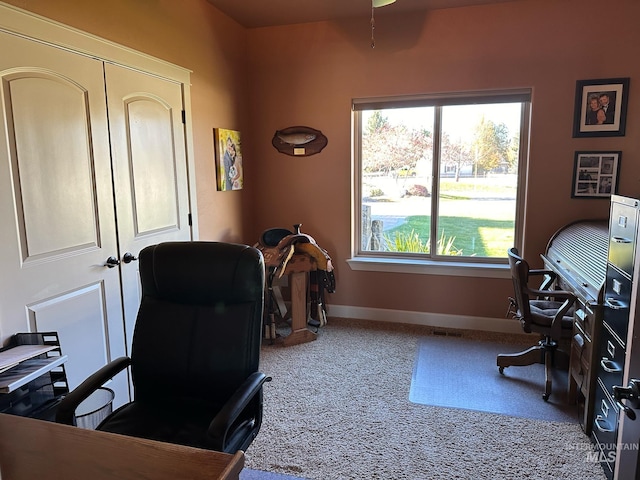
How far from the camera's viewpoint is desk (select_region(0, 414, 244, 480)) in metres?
0.99

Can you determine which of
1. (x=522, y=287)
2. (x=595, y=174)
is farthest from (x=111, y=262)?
(x=595, y=174)

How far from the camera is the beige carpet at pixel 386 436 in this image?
2.06m

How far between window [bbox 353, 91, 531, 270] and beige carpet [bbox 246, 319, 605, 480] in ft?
4.36

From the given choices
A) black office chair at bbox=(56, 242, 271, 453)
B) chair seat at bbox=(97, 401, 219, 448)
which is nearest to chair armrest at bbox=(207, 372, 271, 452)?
black office chair at bbox=(56, 242, 271, 453)

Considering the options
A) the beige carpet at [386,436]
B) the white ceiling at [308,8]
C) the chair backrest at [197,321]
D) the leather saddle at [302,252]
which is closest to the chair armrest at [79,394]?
the chair backrest at [197,321]

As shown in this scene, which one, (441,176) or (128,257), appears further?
(441,176)

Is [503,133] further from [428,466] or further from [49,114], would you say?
[49,114]

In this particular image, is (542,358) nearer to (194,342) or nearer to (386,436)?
(386,436)

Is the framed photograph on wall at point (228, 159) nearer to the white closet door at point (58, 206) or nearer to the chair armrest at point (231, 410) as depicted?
the white closet door at point (58, 206)

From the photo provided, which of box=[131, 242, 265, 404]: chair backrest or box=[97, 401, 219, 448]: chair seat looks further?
box=[131, 242, 265, 404]: chair backrest

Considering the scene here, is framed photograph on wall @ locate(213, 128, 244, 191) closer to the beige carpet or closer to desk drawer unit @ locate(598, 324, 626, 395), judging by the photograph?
the beige carpet

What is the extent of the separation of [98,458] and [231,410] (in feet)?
1.42

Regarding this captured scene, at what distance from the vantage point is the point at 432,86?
144 inches

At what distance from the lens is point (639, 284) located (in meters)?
1.63
